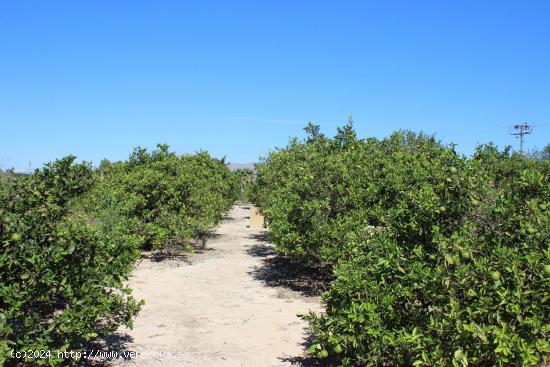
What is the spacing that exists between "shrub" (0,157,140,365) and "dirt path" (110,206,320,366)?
1.30 meters

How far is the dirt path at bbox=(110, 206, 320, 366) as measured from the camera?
587cm

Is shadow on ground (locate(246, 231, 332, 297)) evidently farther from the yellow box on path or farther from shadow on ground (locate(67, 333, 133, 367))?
the yellow box on path

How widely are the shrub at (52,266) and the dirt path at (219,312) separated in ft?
4.27

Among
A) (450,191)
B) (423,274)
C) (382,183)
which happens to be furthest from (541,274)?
(382,183)

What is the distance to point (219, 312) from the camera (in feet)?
25.2

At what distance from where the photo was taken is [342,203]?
8.70 metres

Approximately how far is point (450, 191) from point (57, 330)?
12.4 feet

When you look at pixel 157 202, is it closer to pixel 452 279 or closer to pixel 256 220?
pixel 256 220

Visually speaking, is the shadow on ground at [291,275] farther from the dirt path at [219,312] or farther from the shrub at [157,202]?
the shrub at [157,202]

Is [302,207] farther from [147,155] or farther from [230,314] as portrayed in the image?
[147,155]

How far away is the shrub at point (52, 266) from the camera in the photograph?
164 inches

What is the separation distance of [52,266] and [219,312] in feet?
12.4

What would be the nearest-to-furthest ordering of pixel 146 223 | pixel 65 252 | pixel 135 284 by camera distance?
pixel 65 252 → pixel 135 284 → pixel 146 223

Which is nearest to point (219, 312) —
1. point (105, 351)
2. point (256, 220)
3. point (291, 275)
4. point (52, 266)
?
point (105, 351)
